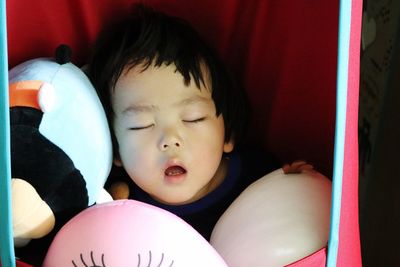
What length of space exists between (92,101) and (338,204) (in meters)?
0.35

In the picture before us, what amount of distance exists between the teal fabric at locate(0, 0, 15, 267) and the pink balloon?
0.05 m

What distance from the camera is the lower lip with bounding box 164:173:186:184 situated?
854mm

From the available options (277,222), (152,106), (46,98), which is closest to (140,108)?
(152,106)

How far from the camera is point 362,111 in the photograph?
1.18 metres

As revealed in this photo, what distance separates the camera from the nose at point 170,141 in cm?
83

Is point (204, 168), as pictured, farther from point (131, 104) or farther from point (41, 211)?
point (41, 211)

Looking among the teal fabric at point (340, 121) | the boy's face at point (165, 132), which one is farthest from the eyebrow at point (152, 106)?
the teal fabric at point (340, 121)

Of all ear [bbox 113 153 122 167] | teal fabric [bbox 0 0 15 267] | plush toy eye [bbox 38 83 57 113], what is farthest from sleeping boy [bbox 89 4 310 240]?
teal fabric [bbox 0 0 15 267]

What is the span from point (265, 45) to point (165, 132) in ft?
0.72

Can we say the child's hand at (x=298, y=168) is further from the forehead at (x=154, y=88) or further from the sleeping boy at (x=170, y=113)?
the forehead at (x=154, y=88)

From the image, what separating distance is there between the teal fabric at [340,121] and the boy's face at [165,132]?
235 mm

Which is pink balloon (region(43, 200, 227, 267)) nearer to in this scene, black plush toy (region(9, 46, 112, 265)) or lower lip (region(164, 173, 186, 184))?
black plush toy (region(9, 46, 112, 265))

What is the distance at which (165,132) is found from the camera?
0.84m

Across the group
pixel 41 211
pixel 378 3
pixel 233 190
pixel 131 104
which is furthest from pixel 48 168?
pixel 378 3
